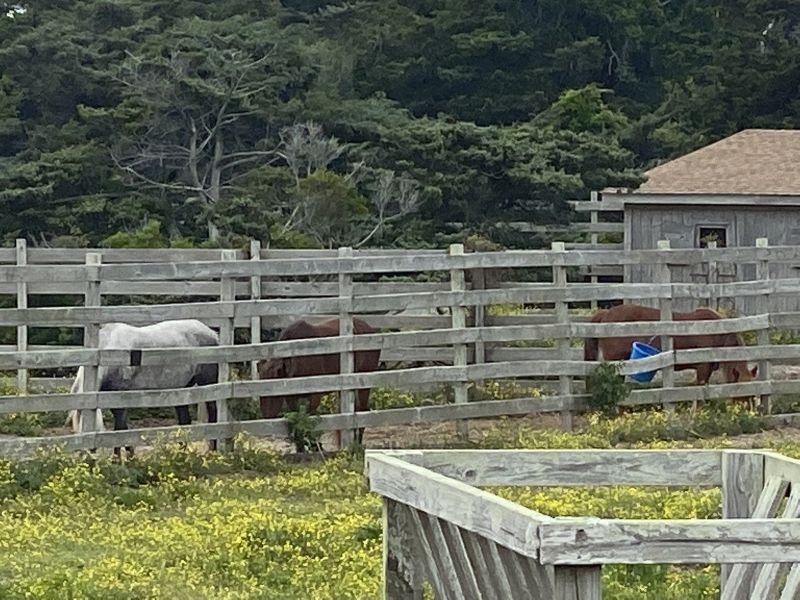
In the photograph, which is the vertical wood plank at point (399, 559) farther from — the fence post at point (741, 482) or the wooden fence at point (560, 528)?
Result: the fence post at point (741, 482)

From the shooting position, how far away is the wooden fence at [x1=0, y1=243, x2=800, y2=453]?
12695mm

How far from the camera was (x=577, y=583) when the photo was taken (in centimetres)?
416

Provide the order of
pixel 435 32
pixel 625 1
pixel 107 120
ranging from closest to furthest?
pixel 107 120, pixel 435 32, pixel 625 1

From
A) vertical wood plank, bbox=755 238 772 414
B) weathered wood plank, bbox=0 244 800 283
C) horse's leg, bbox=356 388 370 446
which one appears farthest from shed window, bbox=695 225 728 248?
horse's leg, bbox=356 388 370 446

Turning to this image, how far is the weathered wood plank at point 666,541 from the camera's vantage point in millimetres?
4086

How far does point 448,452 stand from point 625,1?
4962 centimetres

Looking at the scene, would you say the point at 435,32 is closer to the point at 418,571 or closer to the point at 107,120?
the point at 107,120

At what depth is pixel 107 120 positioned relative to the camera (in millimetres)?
38188

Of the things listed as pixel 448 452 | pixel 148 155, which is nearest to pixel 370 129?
pixel 148 155

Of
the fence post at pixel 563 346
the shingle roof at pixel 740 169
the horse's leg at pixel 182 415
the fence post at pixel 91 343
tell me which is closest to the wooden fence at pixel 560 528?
the fence post at pixel 91 343

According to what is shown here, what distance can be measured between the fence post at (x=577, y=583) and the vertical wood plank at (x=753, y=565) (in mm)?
1417

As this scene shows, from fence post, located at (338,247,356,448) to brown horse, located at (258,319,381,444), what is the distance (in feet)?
0.50

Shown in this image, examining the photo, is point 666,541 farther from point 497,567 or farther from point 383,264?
point 383,264

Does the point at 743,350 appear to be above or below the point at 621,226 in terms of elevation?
below
